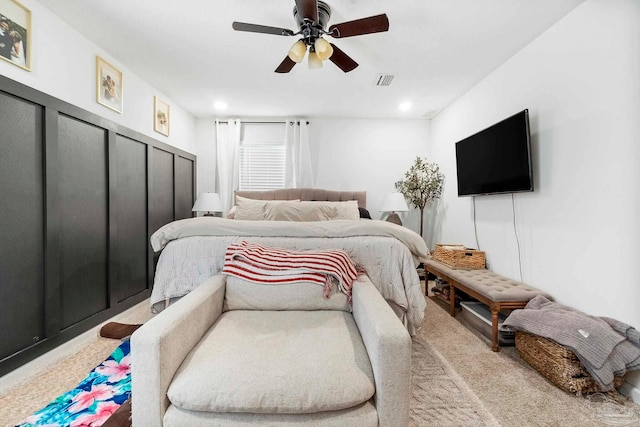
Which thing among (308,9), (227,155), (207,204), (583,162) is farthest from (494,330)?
(227,155)

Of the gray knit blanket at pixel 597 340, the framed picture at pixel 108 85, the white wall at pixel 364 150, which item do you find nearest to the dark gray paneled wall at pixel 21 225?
the framed picture at pixel 108 85

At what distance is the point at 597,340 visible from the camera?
1.59 m

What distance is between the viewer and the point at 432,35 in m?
2.34

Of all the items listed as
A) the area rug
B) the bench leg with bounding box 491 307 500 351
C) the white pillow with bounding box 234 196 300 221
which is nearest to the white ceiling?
the white pillow with bounding box 234 196 300 221

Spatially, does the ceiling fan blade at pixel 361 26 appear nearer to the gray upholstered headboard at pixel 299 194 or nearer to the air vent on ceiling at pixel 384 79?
the air vent on ceiling at pixel 384 79

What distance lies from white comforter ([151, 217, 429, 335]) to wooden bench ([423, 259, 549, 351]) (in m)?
0.59

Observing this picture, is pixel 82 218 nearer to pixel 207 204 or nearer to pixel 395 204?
pixel 207 204

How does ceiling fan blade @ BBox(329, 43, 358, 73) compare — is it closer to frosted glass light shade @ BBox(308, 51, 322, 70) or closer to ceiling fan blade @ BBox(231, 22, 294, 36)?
frosted glass light shade @ BBox(308, 51, 322, 70)

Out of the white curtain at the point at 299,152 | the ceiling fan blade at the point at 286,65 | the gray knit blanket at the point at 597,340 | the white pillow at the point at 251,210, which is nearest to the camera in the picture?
the gray knit blanket at the point at 597,340

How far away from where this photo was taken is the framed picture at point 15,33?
178cm

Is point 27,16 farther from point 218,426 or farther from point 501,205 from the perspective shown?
point 501,205

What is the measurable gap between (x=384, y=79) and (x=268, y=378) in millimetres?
3107

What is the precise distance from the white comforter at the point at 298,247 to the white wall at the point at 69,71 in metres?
1.38

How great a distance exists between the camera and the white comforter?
1.99 meters
